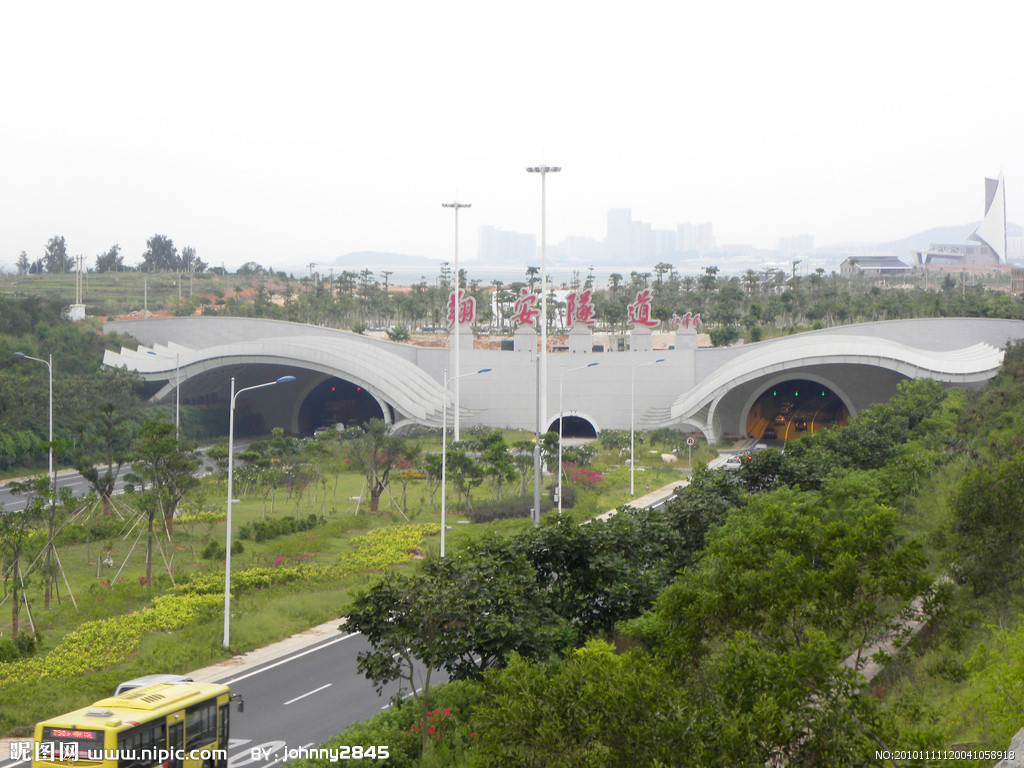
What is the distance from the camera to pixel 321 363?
174 ft

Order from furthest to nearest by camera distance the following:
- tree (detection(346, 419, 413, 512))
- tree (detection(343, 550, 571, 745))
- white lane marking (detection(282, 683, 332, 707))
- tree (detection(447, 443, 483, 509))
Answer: tree (detection(346, 419, 413, 512)), tree (detection(447, 443, 483, 509)), white lane marking (detection(282, 683, 332, 707)), tree (detection(343, 550, 571, 745))

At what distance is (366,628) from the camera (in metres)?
12.6

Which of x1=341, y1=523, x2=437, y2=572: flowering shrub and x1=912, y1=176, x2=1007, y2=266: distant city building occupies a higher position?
x1=912, y1=176, x2=1007, y2=266: distant city building

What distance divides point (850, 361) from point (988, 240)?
14138 centimetres

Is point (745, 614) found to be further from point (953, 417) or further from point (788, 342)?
point (788, 342)

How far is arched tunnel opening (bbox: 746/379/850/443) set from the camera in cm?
6119

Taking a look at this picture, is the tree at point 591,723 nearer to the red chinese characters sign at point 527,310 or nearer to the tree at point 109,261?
the red chinese characters sign at point 527,310

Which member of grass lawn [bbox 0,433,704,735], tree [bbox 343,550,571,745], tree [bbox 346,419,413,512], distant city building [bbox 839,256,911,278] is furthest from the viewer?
distant city building [bbox 839,256,911,278]

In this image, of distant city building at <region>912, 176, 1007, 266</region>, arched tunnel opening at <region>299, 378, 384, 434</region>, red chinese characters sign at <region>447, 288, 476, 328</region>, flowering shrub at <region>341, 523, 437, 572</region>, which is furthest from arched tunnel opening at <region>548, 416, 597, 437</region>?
distant city building at <region>912, 176, 1007, 266</region>

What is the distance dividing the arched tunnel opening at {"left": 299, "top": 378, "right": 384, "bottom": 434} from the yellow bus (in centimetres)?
5164

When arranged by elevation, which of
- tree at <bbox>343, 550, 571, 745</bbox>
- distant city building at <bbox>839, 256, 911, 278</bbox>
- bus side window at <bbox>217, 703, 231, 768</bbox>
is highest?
distant city building at <bbox>839, 256, 911, 278</bbox>

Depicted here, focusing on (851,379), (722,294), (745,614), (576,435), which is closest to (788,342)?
(851,379)

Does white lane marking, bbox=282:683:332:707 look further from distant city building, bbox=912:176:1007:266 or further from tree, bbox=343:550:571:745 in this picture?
distant city building, bbox=912:176:1007:266

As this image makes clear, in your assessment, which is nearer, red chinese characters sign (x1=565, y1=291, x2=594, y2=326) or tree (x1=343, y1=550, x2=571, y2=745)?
tree (x1=343, y1=550, x2=571, y2=745)
